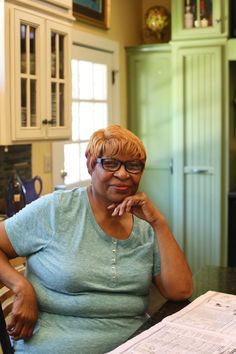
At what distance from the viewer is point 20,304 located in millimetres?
1422

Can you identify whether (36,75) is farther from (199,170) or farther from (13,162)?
(199,170)

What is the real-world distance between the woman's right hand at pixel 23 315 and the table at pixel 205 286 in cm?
30

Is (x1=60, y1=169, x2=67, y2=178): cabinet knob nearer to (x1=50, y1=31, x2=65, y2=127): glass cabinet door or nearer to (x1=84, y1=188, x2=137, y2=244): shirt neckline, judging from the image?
(x1=50, y1=31, x2=65, y2=127): glass cabinet door

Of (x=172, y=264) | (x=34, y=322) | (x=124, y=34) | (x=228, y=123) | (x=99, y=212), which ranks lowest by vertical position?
(x=34, y=322)

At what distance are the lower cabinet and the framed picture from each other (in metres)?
0.52

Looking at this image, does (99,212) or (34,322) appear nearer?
(34,322)

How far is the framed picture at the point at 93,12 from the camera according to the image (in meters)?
3.62

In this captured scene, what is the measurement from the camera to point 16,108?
2.47 metres

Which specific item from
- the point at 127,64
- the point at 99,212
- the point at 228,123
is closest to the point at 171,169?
the point at 228,123

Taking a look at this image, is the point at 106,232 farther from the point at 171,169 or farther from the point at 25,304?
the point at 171,169

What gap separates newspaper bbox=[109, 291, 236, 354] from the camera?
1.20 metres

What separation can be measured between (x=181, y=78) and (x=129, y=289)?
2.85 meters

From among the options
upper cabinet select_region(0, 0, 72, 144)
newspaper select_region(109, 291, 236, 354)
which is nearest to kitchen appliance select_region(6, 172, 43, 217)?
upper cabinet select_region(0, 0, 72, 144)

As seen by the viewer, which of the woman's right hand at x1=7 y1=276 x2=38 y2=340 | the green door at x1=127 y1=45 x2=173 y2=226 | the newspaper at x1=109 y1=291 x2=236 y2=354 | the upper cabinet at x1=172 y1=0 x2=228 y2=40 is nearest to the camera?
the newspaper at x1=109 y1=291 x2=236 y2=354
